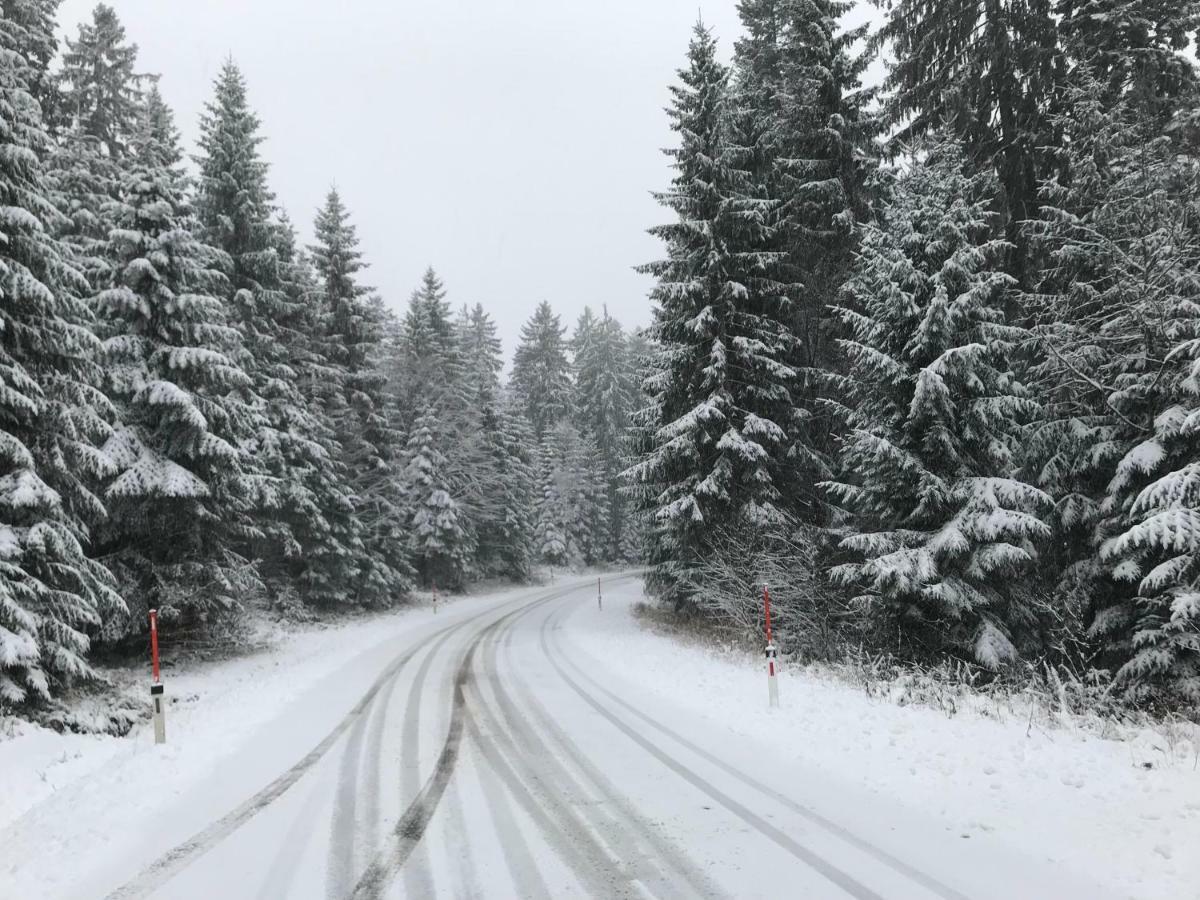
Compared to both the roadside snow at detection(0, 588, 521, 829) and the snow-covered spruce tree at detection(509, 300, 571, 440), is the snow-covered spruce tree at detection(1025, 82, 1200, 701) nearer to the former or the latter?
the roadside snow at detection(0, 588, 521, 829)

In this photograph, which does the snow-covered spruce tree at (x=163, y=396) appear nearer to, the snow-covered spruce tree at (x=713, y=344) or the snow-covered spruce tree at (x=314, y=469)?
the snow-covered spruce tree at (x=314, y=469)

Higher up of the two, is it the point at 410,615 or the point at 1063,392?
the point at 1063,392

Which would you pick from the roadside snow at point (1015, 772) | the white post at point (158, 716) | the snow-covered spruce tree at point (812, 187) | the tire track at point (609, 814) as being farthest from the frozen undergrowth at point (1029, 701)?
the white post at point (158, 716)

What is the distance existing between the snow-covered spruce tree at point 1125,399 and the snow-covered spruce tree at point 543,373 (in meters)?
48.4

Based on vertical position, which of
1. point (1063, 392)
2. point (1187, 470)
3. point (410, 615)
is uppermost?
point (1063, 392)

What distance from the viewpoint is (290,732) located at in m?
8.99

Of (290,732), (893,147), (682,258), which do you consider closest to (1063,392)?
(893,147)

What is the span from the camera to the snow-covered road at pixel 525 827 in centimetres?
441

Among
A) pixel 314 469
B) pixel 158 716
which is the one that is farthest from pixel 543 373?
pixel 158 716

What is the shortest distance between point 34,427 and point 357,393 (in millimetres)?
16412

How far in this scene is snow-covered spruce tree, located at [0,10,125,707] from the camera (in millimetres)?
8844

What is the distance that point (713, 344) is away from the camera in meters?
17.0

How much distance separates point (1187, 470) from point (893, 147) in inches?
421

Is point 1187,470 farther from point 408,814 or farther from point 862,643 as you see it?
point 408,814
